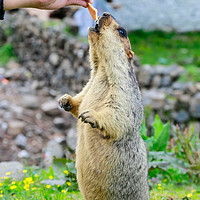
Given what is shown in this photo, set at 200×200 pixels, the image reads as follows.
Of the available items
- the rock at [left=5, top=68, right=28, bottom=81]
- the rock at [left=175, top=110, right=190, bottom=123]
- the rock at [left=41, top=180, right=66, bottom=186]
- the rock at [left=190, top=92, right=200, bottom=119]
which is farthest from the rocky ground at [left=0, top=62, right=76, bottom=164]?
the rock at [left=190, top=92, right=200, bottom=119]

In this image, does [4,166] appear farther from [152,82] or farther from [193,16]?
[193,16]

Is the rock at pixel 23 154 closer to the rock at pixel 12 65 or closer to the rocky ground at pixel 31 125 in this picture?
the rocky ground at pixel 31 125

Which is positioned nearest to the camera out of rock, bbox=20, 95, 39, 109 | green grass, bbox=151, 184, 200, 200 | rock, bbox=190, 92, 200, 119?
green grass, bbox=151, 184, 200, 200

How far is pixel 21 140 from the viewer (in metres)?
7.31

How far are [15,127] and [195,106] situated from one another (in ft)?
12.4

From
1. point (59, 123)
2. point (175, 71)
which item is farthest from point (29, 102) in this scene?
point (175, 71)

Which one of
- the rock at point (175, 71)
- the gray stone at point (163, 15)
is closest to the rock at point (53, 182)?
the rock at point (175, 71)

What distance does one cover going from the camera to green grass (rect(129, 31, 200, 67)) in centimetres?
959

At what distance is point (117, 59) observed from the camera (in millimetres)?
3096

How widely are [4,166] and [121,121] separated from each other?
7.87 feet

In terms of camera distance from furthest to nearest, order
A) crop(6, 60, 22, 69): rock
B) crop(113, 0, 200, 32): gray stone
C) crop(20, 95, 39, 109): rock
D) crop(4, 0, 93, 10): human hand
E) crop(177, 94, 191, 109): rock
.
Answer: crop(113, 0, 200, 32): gray stone
crop(6, 60, 22, 69): rock
crop(20, 95, 39, 109): rock
crop(177, 94, 191, 109): rock
crop(4, 0, 93, 10): human hand

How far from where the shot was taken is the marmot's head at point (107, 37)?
10.2 ft

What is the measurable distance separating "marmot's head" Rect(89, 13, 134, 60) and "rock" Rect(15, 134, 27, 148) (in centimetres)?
449

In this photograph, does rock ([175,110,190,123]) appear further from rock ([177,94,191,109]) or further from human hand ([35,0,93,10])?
human hand ([35,0,93,10])
